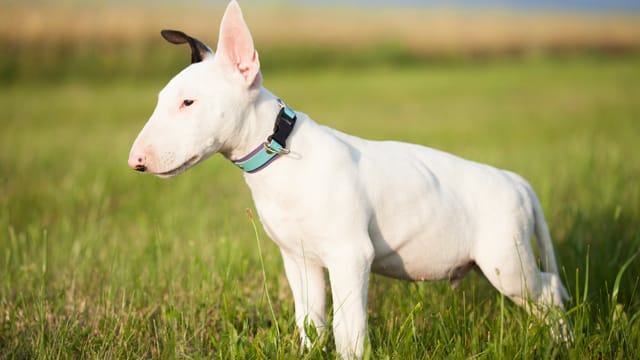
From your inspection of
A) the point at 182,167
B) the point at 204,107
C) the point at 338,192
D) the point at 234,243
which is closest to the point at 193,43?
the point at 204,107

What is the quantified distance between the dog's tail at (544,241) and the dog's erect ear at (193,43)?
2.05m

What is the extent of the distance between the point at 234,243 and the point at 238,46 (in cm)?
224

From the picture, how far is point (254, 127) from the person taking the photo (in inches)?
138

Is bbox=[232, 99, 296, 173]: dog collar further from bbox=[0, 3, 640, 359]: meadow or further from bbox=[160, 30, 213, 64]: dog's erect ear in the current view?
bbox=[160, 30, 213, 64]: dog's erect ear

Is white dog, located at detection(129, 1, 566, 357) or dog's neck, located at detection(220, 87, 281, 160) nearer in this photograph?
white dog, located at detection(129, 1, 566, 357)

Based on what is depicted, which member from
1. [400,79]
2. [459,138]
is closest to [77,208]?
[459,138]

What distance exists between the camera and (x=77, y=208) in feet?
26.2

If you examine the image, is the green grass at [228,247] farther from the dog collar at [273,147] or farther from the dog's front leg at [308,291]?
the dog collar at [273,147]

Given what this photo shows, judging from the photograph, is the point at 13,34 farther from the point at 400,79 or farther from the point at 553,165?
the point at 553,165

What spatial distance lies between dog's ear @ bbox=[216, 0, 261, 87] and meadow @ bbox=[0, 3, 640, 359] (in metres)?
0.72

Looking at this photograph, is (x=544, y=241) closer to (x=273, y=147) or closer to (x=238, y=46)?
(x=273, y=147)

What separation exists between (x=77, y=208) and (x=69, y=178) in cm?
118

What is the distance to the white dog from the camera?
3.37 metres

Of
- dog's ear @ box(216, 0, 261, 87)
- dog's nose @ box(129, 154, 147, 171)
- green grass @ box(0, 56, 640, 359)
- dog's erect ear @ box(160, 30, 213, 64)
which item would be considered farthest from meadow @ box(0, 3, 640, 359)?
dog's erect ear @ box(160, 30, 213, 64)
